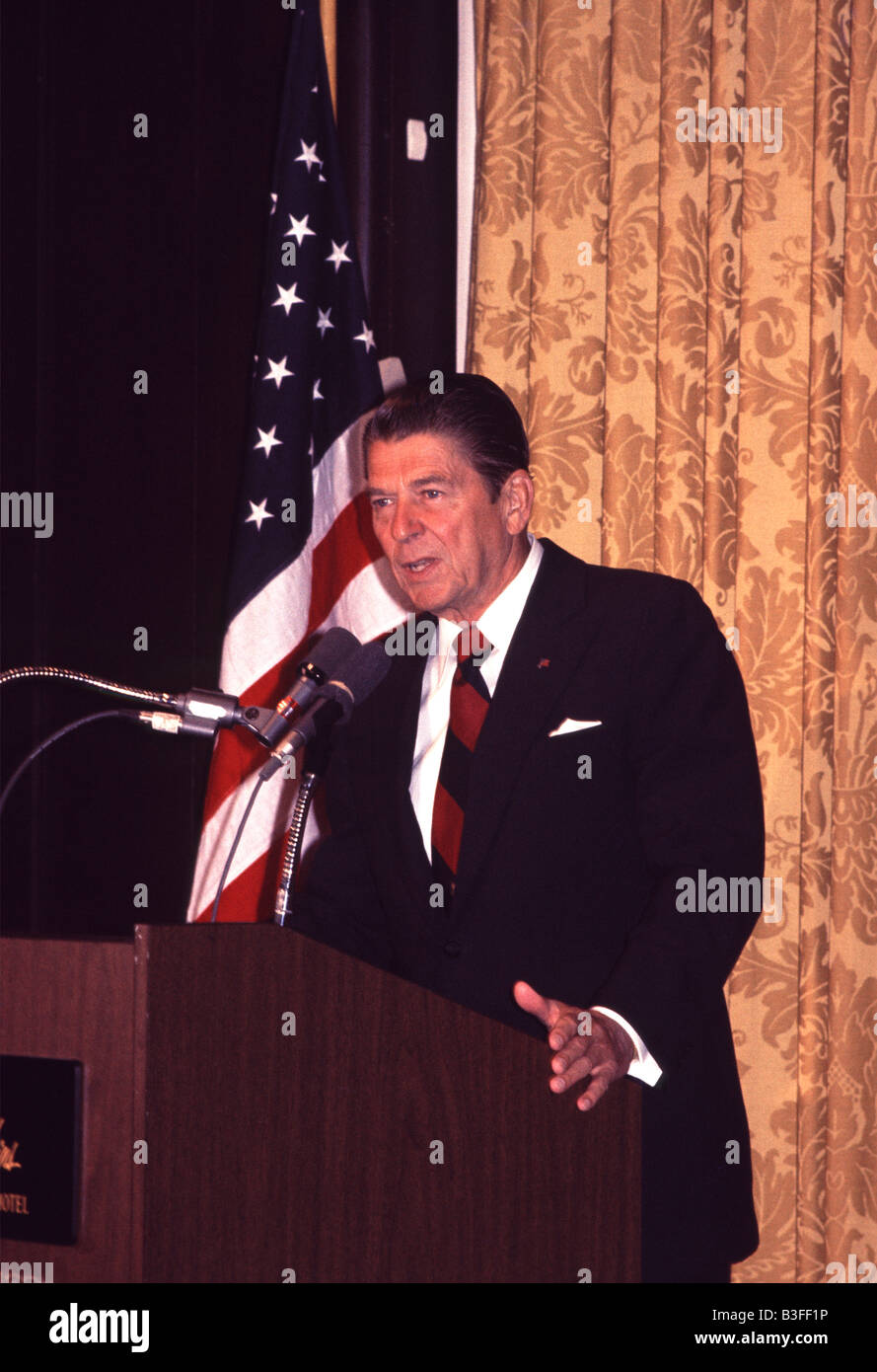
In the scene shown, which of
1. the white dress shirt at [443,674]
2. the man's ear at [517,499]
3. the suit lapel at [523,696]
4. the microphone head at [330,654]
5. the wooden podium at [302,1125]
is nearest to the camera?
the wooden podium at [302,1125]

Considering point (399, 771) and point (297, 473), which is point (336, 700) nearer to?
point (399, 771)

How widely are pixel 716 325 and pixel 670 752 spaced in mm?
1367

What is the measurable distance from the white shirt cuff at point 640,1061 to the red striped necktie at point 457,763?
40 cm

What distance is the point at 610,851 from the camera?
6.36ft

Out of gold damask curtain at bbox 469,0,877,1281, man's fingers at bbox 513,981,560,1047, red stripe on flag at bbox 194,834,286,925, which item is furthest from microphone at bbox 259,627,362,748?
gold damask curtain at bbox 469,0,877,1281

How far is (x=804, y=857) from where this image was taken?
9.35ft

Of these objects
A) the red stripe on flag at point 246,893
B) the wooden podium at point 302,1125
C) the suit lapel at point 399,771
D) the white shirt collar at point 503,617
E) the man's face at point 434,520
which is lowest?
the wooden podium at point 302,1125

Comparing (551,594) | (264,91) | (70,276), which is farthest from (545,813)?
(264,91)

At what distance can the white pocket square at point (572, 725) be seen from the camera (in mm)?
1913

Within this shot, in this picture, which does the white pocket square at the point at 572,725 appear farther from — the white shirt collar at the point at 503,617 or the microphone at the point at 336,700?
the microphone at the point at 336,700

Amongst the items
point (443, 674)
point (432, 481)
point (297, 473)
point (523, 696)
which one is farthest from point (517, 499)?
point (297, 473)

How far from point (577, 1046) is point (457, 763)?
679 mm

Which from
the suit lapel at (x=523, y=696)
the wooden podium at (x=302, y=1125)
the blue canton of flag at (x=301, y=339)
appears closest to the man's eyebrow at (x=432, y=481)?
the suit lapel at (x=523, y=696)

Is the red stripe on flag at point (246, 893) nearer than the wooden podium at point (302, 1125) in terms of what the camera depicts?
No
